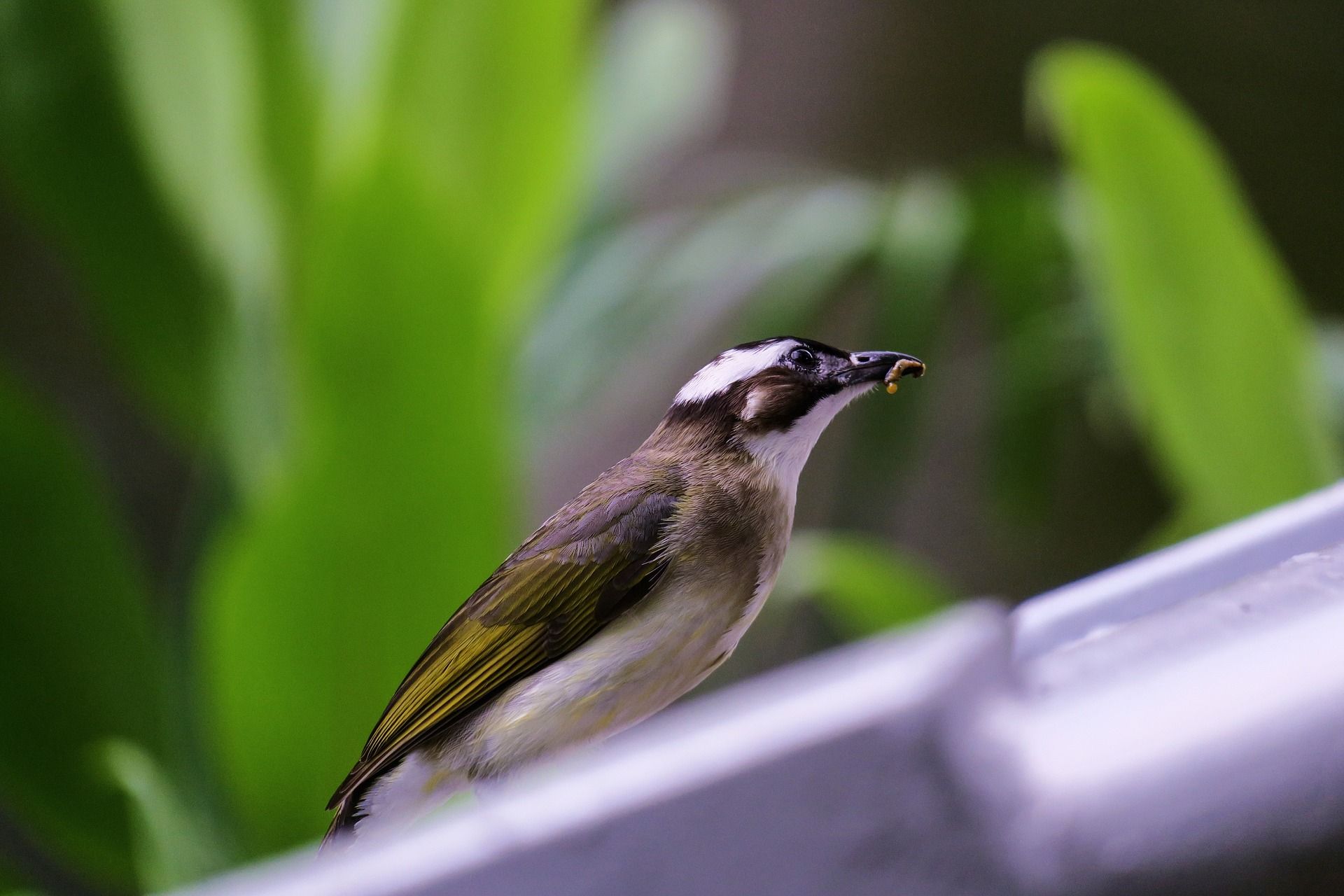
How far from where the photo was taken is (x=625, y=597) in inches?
7.1

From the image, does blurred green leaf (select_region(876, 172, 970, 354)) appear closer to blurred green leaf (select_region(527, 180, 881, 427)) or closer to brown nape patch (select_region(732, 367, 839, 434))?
blurred green leaf (select_region(527, 180, 881, 427))

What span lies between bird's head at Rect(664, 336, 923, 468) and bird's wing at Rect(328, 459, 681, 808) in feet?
0.05

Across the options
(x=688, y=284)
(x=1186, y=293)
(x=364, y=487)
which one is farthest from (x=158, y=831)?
(x=688, y=284)

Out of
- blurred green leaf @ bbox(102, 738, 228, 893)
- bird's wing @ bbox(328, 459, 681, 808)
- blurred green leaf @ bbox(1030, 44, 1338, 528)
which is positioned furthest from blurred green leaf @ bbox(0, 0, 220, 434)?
bird's wing @ bbox(328, 459, 681, 808)

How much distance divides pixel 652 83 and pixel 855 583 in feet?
1.88

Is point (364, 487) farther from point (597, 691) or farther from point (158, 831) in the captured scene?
point (597, 691)

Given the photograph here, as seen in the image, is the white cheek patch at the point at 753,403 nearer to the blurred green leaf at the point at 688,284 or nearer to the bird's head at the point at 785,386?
the bird's head at the point at 785,386

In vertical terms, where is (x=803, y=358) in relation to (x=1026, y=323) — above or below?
above

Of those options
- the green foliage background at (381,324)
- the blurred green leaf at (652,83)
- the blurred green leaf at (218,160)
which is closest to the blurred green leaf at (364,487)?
the green foliage background at (381,324)

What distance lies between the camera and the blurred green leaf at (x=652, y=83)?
112 centimetres

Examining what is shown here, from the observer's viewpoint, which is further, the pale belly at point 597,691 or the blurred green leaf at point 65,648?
the blurred green leaf at point 65,648

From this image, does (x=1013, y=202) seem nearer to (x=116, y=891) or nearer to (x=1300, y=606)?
(x=116, y=891)

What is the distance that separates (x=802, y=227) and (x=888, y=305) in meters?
0.27

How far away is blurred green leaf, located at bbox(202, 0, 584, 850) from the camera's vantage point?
41cm
